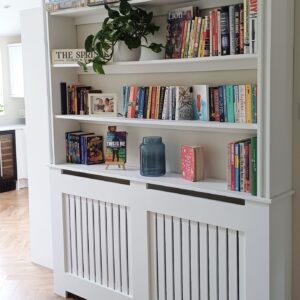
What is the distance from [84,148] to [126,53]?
73 centimetres

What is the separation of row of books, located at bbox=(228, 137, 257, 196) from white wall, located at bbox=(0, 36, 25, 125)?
17.2 feet

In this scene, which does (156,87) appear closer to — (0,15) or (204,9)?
(204,9)

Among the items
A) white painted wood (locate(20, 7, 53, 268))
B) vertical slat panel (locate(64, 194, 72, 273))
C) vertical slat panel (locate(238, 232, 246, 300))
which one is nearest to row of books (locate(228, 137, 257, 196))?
vertical slat panel (locate(238, 232, 246, 300))

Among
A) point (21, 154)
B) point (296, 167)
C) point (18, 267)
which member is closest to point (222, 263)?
point (296, 167)

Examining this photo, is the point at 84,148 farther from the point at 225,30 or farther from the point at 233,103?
the point at 225,30

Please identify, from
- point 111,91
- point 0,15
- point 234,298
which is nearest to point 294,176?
point 234,298

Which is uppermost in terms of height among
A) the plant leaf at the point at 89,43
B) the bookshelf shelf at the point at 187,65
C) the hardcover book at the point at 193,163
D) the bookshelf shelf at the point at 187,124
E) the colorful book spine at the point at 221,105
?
the plant leaf at the point at 89,43

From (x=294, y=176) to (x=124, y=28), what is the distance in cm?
122

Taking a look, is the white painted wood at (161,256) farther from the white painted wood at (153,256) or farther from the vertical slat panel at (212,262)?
the vertical slat panel at (212,262)

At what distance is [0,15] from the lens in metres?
5.79

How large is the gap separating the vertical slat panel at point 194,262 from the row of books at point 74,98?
1.13 m

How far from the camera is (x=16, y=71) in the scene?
691 cm

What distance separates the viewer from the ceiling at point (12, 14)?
5.30 meters

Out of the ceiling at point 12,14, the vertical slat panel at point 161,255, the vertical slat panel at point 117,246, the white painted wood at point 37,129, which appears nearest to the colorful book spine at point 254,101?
the vertical slat panel at point 161,255
